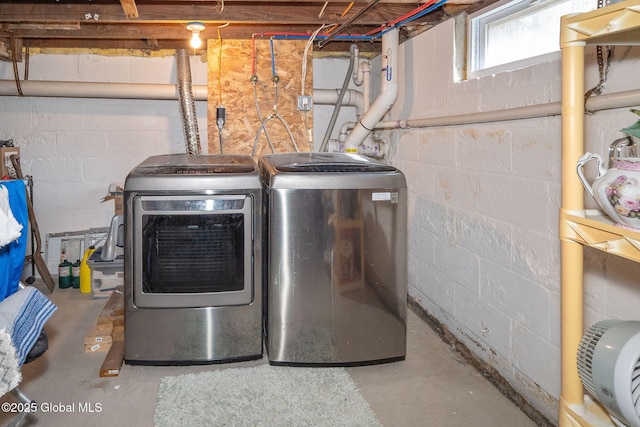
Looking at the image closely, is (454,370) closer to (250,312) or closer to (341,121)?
(250,312)

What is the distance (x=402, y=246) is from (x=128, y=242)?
1.33m

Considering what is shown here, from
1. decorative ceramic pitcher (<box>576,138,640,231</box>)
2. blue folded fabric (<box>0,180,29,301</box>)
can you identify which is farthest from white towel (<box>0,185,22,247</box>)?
decorative ceramic pitcher (<box>576,138,640,231</box>)

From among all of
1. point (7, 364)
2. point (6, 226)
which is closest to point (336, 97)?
point (6, 226)

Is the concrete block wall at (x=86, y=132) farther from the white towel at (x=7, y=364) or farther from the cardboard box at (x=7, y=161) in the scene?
the white towel at (x=7, y=364)

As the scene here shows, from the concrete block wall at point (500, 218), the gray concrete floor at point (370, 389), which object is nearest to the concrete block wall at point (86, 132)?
the gray concrete floor at point (370, 389)

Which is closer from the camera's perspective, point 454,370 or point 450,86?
point 454,370

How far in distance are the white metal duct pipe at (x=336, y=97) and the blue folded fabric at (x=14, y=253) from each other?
7.34 ft

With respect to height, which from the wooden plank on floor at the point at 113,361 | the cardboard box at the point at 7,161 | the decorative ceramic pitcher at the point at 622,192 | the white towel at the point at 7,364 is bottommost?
the wooden plank on floor at the point at 113,361

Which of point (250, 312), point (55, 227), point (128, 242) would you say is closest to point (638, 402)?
point (250, 312)

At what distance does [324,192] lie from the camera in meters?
2.50

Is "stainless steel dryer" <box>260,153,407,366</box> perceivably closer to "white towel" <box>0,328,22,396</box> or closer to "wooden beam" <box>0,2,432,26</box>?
"wooden beam" <box>0,2,432,26</box>

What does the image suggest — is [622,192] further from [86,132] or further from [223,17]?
[86,132]

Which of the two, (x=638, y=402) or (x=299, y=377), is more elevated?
(x=638, y=402)

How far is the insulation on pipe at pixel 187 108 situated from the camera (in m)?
3.86
